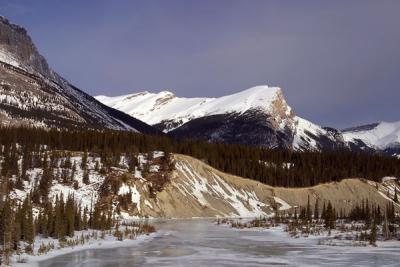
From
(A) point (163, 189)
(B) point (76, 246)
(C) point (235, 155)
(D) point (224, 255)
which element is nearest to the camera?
(D) point (224, 255)

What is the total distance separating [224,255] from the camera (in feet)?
150

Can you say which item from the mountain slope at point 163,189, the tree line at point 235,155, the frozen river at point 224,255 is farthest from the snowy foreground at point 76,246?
the tree line at point 235,155

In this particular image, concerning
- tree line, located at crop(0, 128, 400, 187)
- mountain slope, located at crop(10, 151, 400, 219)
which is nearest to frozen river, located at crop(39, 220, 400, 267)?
mountain slope, located at crop(10, 151, 400, 219)

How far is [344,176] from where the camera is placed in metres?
171

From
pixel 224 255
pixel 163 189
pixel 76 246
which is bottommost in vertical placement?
pixel 224 255

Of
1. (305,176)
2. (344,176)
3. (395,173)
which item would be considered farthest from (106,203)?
(395,173)

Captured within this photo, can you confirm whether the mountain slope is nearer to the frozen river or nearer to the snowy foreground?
the snowy foreground

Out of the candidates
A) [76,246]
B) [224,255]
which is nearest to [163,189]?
[76,246]

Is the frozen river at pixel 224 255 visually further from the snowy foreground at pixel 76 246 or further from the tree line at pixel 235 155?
Answer: the tree line at pixel 235 155

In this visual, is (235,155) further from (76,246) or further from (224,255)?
(224,255)

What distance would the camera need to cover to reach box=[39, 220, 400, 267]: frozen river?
39625 mm

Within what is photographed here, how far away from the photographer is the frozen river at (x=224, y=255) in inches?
1560

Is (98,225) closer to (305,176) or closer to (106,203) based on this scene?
(106,203)

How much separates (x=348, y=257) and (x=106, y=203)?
62656 millimetres
